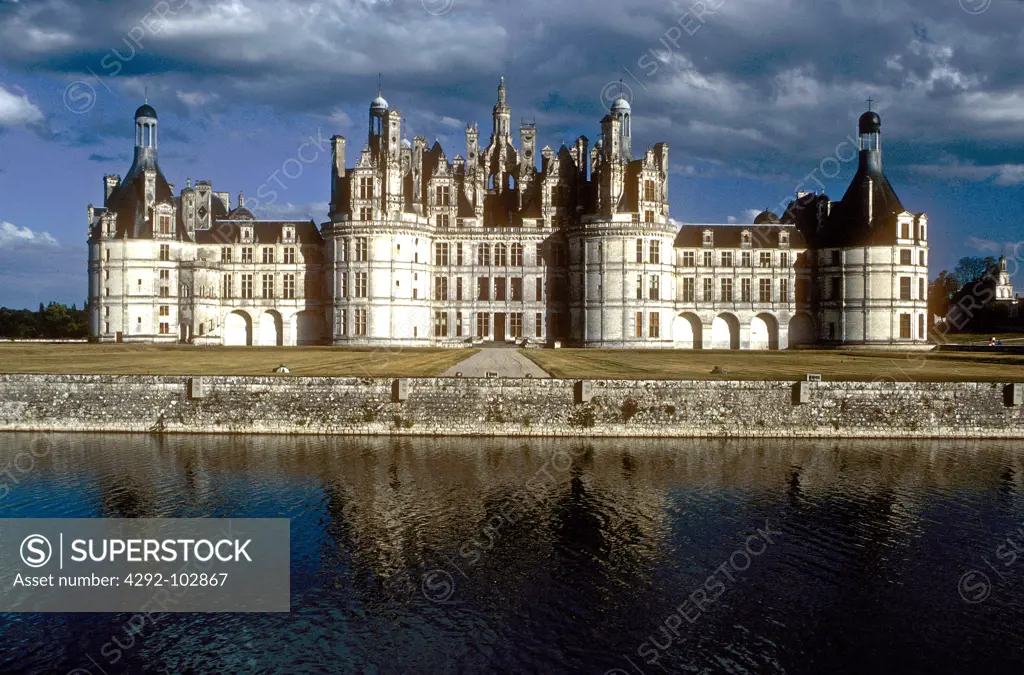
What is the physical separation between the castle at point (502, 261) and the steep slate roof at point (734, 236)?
164mm

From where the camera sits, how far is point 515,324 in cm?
8244

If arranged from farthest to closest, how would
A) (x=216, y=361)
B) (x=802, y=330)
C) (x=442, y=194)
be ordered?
(x=802, y=330) < (x=442, y=194) < (x=216, y=361)

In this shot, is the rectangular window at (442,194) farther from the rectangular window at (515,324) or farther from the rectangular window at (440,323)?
the rectangular window at (515,324)

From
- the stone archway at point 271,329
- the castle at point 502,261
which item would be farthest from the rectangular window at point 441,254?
the stone archway at point 271,329

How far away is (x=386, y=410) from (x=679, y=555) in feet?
67.1

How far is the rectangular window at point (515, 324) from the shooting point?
82.3 metres

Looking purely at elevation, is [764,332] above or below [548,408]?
above

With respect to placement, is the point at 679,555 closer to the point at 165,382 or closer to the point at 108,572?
the point at 108,572

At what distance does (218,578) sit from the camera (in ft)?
74.7

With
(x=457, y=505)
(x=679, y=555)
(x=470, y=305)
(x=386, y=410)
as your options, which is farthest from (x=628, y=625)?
(x=470, y=305)

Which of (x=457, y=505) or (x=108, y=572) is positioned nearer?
(x=108, y=572)

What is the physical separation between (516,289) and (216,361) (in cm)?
3358

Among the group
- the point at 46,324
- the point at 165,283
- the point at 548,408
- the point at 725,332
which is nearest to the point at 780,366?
the point at 548,408
